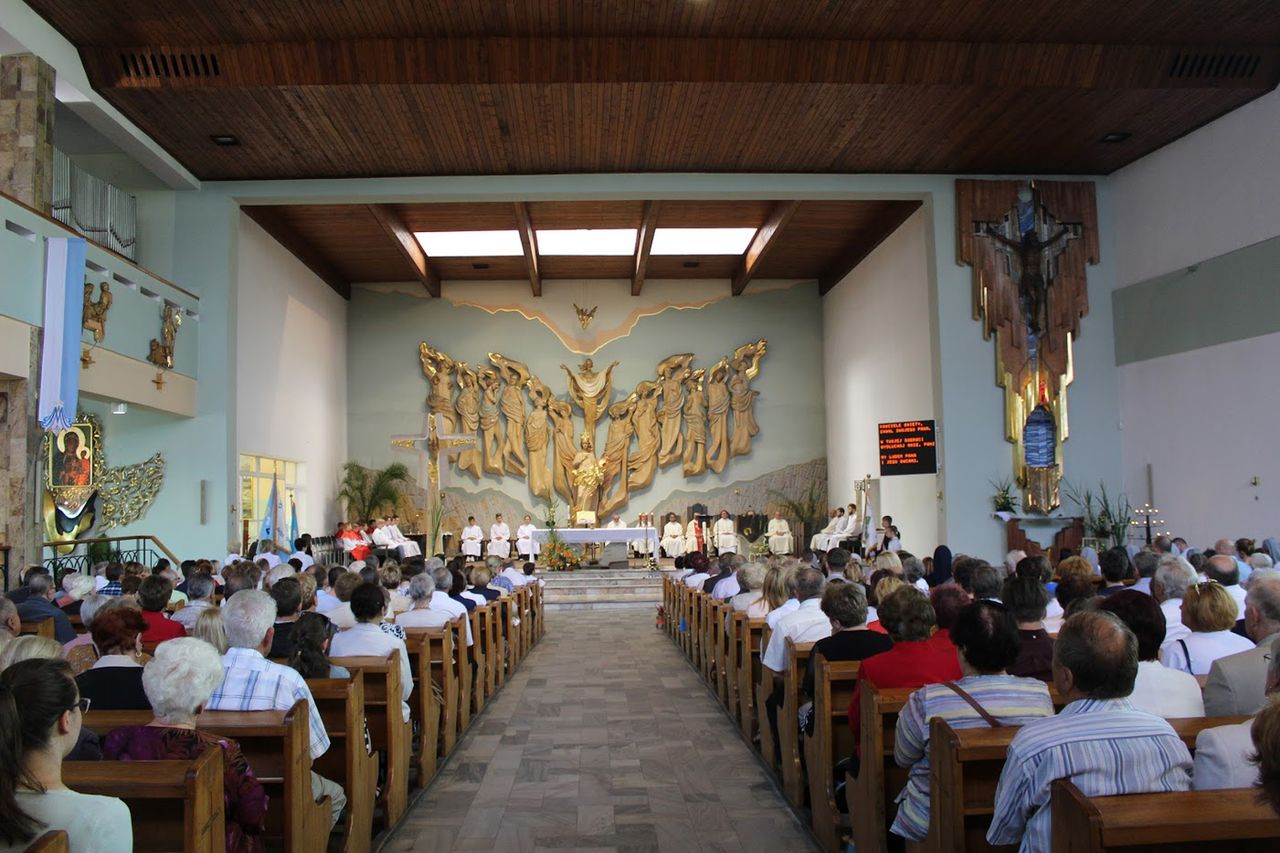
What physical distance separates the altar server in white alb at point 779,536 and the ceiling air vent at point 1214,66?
9.23 meters

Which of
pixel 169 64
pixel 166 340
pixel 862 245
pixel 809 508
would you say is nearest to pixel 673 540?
pixel 809 508

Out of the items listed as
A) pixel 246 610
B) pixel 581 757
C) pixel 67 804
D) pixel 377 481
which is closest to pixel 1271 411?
pixel 581 757

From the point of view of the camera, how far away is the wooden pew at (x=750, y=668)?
5.27 m

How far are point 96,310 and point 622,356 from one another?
400 inches

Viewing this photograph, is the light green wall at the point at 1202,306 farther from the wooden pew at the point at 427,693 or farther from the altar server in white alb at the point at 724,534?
the wooden pew at the point at 427,693

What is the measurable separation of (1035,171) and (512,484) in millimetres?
10060

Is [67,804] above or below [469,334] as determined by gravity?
below

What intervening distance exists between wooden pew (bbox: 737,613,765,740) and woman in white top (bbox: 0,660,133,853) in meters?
3.80

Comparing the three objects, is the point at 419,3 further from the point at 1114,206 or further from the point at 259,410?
the point at 1114,206

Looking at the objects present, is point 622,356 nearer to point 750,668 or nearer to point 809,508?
point 809,508

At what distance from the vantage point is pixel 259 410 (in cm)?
1356

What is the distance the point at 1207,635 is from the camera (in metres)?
3.29

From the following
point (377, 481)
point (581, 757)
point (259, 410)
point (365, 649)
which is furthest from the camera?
point (377, 481)

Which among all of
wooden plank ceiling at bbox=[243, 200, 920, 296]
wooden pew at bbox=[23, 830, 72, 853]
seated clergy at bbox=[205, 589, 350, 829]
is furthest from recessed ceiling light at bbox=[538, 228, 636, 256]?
wooden pew at bbox=[23, 830, 72, 853]
